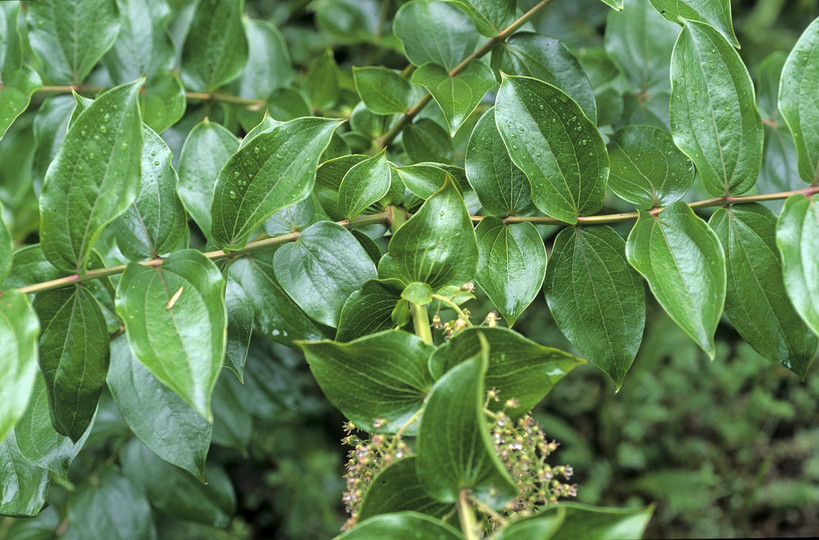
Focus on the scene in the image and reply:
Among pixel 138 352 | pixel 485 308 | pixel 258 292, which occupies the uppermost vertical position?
pixel 138 352

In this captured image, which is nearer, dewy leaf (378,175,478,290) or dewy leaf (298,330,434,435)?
dewy leaf (298,330,434,435)

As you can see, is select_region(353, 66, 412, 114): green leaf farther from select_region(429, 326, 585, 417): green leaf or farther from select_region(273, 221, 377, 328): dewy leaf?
select_region(429, 326, 585, 417): green leaf

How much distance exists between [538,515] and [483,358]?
149 mm

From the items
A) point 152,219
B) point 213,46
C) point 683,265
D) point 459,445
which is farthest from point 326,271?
point 213,46

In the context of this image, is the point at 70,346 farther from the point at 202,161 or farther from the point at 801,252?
the point at 801,252

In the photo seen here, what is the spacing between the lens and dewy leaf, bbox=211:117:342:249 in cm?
75

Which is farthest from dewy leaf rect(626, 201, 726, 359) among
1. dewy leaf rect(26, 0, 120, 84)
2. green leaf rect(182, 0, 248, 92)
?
dewy leaf rect(26, 0, 120, 84)

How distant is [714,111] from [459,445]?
1.90 ft

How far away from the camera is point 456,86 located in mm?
969

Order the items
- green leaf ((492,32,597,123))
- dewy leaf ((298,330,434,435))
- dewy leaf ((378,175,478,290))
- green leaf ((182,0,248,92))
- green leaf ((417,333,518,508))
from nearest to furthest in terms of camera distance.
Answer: green leaf ((417,333,518,508)) → dewy leaf ((298,330,434,435)) → dewy leaf ((378,175,478,290)) → green leaf ((492,32,597,123)) → green leaf ((182,0,248,92))

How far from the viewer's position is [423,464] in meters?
0.57

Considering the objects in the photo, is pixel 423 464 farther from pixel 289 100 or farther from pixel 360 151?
pixel 289 100

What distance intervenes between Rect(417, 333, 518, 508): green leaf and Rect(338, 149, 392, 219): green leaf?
1.06 feet

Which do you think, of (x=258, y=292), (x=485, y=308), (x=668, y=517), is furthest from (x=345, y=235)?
(x=668, y=517)
